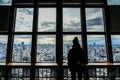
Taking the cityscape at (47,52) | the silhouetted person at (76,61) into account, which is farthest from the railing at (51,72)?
the silhouetted person at (76,61)

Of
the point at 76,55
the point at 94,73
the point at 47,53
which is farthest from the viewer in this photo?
the point at 47,53

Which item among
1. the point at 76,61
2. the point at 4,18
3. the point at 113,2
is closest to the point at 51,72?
the point at 76,61

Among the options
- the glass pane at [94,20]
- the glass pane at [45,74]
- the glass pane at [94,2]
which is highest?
the glass pane at [94,2]

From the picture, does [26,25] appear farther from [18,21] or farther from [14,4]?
[14,4]

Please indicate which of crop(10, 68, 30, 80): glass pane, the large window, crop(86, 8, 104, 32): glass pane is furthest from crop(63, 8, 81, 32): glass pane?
crop(10, 68, 30, 80): glass pane

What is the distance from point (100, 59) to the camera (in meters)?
6.35

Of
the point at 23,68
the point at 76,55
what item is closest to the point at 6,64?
the point at 23,68

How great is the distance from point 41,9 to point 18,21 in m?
0.82

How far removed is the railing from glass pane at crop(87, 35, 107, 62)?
44 centimetres

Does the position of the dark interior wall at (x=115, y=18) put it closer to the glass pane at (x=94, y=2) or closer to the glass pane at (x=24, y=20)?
the glass pane at (x=94, y=2)

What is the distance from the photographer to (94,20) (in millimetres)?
6605

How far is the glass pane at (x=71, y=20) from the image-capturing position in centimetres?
650

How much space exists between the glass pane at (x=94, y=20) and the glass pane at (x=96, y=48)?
0.25 m

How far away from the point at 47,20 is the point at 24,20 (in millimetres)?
735
